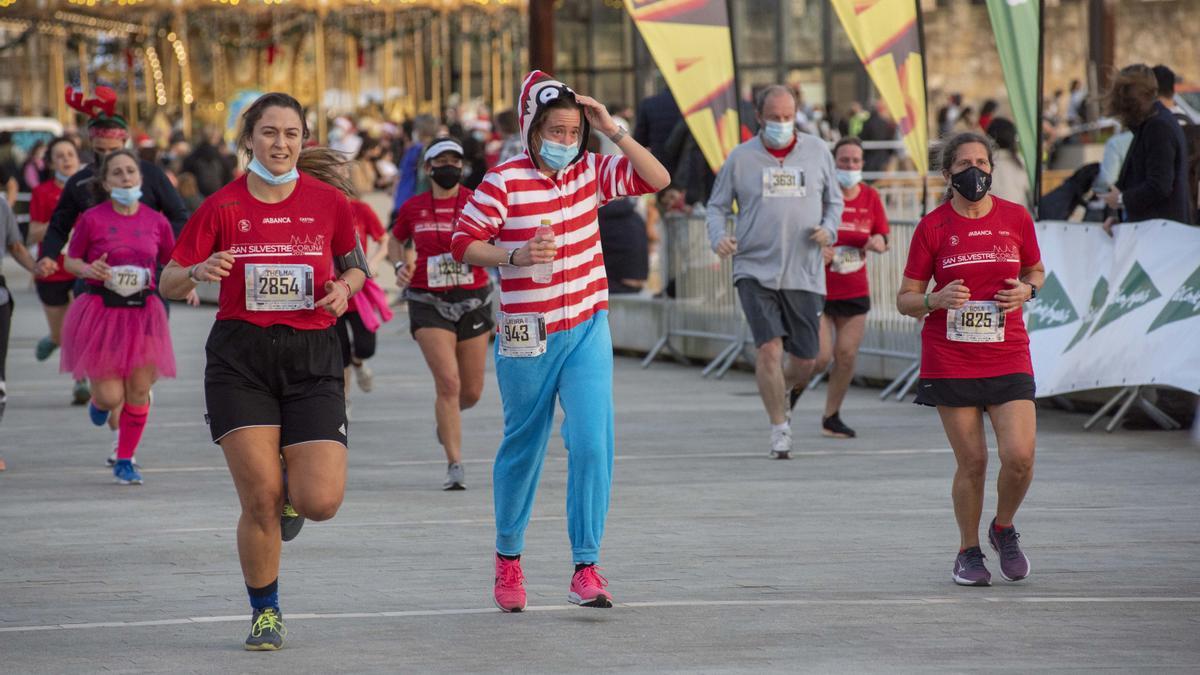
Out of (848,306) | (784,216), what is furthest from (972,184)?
(848,306)

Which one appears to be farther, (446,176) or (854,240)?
(854,240)

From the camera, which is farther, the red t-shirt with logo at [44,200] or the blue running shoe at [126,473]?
the red t-shirt with logo at [44,200]

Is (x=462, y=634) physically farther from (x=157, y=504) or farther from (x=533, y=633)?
(x=157, y=504)

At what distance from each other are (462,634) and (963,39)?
133 feet

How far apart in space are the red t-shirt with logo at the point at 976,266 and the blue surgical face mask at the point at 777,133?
159 inches

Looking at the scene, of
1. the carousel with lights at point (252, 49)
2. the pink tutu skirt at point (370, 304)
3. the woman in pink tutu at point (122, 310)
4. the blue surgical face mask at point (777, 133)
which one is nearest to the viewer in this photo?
the woman in pink tutu at point (122, 310)

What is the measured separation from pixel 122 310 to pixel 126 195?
2.11 feet

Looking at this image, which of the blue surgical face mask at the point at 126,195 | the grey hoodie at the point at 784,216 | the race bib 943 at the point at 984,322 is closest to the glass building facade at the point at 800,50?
the grey hoodie at the point at 784,216

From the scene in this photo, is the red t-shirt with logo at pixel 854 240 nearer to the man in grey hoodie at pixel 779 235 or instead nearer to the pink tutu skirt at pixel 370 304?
the man in grey hoodie at pixel 779 235

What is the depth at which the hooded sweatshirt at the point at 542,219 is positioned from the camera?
7195 mm

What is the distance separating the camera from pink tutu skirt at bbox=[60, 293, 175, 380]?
10930mm

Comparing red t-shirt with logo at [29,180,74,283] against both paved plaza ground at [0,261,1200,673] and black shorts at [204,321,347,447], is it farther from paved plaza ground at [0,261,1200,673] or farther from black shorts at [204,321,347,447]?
black shorts at [204,321,347,447]

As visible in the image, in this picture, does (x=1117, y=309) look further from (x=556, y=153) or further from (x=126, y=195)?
(x=556, y=153)

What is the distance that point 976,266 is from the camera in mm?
7664
